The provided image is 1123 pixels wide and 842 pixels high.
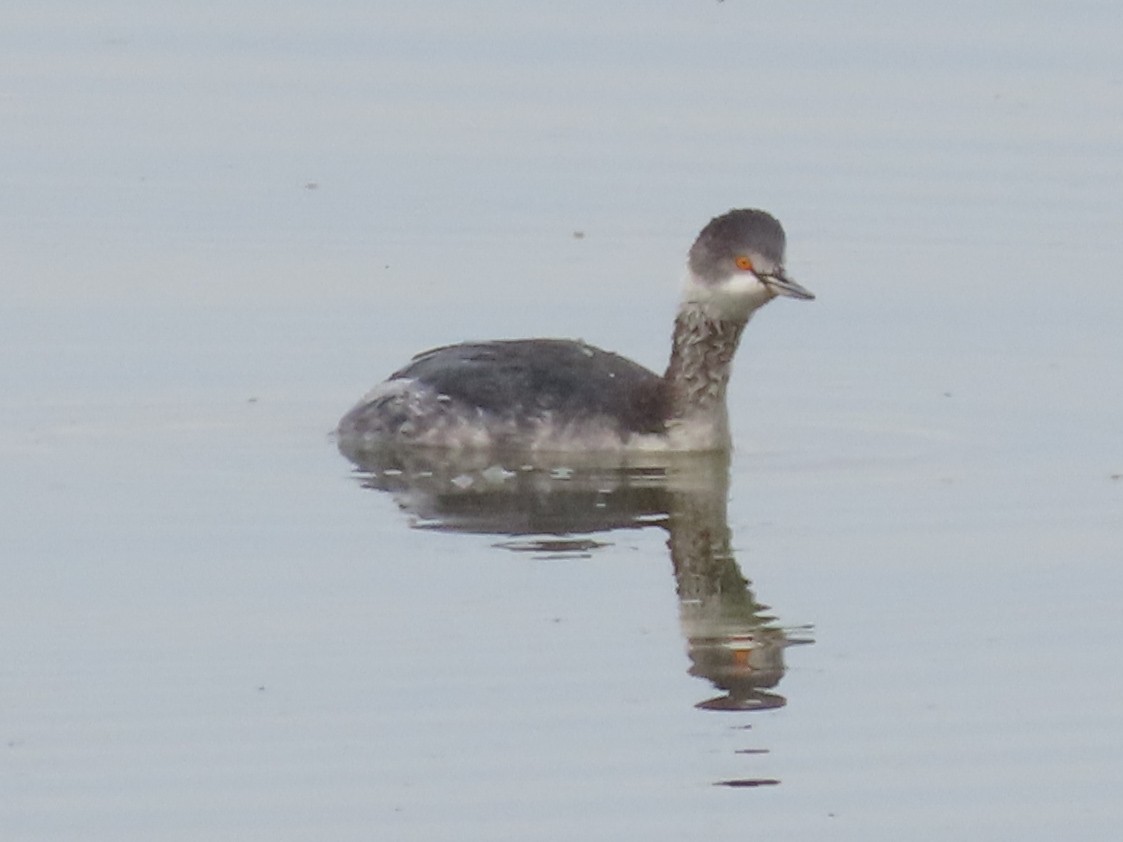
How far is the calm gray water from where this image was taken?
11.2 m

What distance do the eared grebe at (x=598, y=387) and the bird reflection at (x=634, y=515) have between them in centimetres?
10

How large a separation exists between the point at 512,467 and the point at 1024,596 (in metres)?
3.39

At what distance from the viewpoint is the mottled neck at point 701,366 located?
53.2 ft

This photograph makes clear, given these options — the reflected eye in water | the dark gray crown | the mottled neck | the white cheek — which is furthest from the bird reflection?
the dark gray crown

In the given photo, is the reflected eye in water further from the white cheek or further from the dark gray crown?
the dark gray crown

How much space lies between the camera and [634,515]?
15016 mm

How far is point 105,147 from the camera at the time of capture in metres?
21.1

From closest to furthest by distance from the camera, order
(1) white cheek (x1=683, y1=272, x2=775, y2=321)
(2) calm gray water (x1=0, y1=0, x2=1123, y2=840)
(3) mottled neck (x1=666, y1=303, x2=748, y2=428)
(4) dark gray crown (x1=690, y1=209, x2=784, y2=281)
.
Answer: (2) calm gray water (x1=0, y1=0, x2=1123, y2=840) → (4) dark gray crown (x1=690, y1=209, x2=784, y2=281) → (1) white cheek (x1=683, y1=272, x2=775, y2=321) → (3) mottled neck (x1=666, y1=303, x2=748, y2=428)

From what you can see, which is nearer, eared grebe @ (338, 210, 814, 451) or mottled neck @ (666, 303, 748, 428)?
eared grebe @ (338, 210, 814, 451)

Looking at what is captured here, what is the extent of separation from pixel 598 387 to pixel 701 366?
1.64ft

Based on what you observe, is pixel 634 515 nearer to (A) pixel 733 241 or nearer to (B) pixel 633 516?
(B) pixel 633 516

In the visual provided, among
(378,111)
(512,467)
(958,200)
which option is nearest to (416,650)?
(512,467)

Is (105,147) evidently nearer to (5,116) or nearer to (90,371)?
(5,116)

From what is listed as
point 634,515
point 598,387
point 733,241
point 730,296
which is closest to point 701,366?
point 730,296
